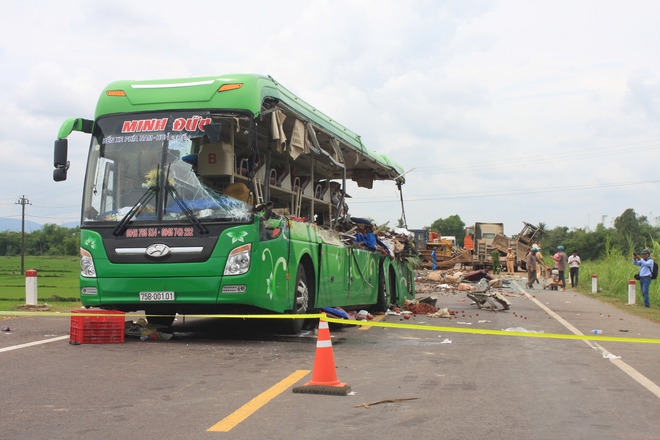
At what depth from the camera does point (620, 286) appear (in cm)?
2730

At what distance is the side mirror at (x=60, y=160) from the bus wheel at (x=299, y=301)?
3.65m

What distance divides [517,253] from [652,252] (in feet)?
76.5

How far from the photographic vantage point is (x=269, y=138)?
1050 cm

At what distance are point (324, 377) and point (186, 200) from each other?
13.3 ft

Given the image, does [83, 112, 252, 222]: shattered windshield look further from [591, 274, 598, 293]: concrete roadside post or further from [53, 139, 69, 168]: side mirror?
[591, 274, 598, 293]: concrete roadside post

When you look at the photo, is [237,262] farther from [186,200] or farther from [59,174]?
[59,174]

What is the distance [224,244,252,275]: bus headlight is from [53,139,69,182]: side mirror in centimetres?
267

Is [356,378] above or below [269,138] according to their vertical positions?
below

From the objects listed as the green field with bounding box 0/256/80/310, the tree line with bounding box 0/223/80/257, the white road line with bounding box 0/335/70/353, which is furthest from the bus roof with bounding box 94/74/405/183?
the tree line with bounding box 0/223/80/257

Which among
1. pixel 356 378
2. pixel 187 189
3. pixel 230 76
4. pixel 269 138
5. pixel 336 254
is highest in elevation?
pixel 230 76

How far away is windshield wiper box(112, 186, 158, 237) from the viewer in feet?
32.6

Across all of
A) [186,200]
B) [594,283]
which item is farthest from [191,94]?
[594,283]

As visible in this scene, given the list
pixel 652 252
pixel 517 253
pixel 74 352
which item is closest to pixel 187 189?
pixel 74 352

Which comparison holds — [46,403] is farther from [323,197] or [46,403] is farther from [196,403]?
[323,197]
